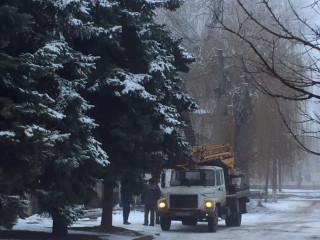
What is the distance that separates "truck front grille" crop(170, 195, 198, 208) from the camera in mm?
23203

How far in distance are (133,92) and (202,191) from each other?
7.53 metres

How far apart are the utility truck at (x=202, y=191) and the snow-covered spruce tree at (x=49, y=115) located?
21.4 ft

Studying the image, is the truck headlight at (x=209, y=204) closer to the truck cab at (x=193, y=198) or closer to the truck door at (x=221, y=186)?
the truck cab at (x=193, y=198)

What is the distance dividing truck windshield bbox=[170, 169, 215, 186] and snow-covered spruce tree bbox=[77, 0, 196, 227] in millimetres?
4768

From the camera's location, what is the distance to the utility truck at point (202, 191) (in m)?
23.2

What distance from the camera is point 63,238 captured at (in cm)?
1734

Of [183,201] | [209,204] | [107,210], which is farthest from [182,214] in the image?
[107,210]

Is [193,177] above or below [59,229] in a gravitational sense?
above

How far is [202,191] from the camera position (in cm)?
2333

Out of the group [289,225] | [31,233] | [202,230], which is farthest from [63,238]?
[289,225]

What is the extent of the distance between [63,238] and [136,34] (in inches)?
237

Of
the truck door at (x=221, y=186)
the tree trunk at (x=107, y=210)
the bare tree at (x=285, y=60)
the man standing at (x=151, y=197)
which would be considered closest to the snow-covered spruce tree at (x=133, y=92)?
the tree trunk at (x=107, y=210)

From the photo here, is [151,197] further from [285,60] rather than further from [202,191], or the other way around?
[285,60]

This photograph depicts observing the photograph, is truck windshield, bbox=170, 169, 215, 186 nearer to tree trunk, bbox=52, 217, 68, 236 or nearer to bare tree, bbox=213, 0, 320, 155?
bare tree, bbox=213, 0, 320, 155
